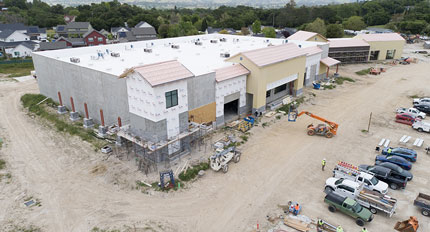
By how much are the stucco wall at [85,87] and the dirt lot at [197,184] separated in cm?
440

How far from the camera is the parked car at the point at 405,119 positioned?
34.3 m

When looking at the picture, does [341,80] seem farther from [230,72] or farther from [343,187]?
[343,187]

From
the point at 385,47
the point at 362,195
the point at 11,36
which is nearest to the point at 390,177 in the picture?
the point at 362,195

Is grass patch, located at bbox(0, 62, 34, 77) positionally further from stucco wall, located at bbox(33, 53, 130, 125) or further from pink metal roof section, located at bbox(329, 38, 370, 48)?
pink metal roof section, located at bbox(329, 38, 370, 48)

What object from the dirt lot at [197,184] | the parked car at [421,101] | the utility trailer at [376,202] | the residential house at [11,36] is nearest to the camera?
the utility trailer at [376,202]

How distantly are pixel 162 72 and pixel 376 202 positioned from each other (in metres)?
18.9

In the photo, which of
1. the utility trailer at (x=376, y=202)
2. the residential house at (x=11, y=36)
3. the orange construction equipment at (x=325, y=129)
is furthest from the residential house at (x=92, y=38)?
the utility trailer at (x=376, y=202)

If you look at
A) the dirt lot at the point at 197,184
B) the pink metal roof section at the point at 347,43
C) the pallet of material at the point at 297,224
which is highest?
the pink metal roof section at the point at 347,43

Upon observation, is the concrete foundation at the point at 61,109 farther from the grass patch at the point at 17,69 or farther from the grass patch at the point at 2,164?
the grass patch at the point at 17,69

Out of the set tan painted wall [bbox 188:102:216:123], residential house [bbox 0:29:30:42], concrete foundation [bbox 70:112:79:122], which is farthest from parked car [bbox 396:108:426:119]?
residential house [bbox 0:29:30:42]

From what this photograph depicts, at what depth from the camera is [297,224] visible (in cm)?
1870

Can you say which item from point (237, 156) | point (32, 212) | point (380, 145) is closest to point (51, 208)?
point (32, 212)

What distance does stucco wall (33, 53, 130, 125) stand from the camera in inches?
1144

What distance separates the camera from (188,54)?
4162cm
